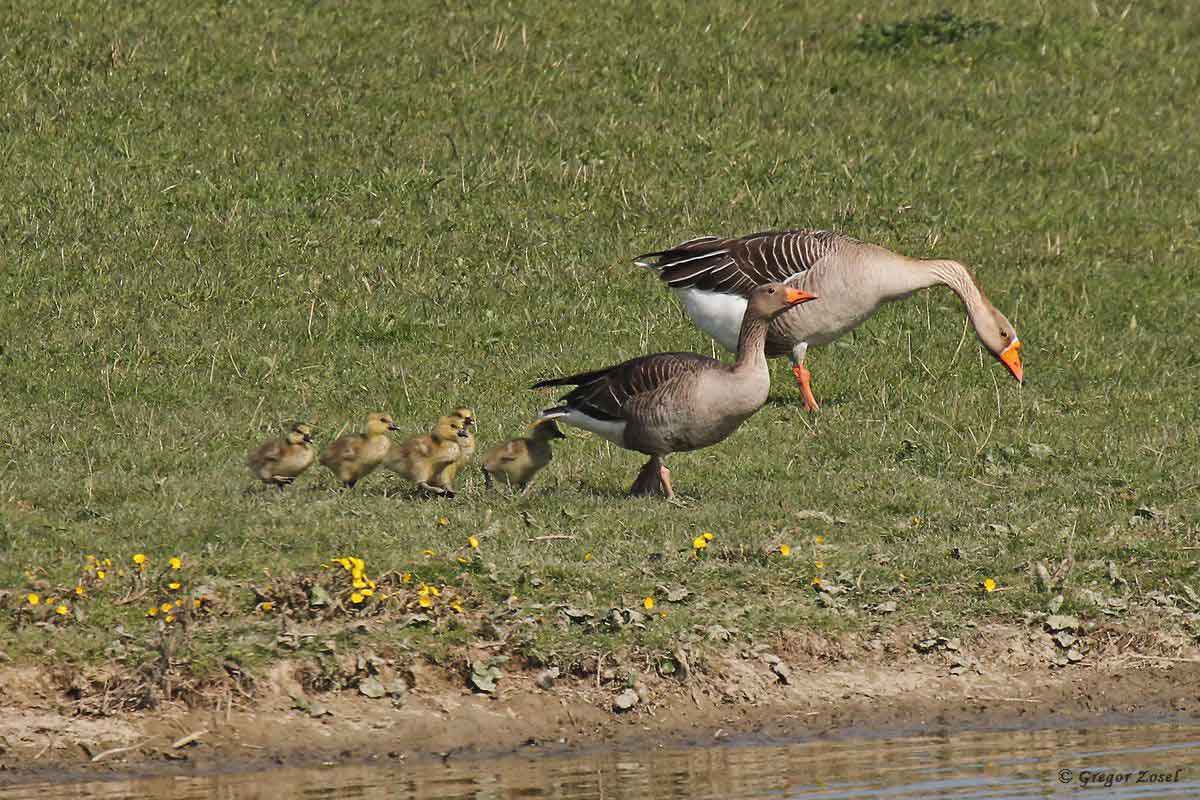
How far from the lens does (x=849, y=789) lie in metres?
8.19

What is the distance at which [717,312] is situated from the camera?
592 inches

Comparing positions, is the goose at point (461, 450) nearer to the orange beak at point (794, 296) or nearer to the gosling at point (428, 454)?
the gosling at point (428, 454)

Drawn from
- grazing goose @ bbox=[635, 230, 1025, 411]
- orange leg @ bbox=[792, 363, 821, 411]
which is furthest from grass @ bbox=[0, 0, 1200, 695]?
grazing goose @ bbox=[635, 230, 1025, 411]

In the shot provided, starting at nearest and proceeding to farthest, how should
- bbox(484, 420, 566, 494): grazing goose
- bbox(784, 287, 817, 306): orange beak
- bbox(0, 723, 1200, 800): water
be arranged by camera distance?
bbox(0, 723, 1200, 800): water → bbox(484, 420, 566, 494): grazing goose → bbox(784, 287, 817, 306): orange beak

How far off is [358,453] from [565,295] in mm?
5779

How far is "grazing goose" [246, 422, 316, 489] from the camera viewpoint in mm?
11156

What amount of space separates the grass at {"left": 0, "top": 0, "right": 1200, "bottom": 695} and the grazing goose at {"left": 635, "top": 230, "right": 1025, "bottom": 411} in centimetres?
47

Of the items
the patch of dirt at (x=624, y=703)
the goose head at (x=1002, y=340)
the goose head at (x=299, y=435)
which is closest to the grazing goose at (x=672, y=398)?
the goose head at (x=299, y=435)

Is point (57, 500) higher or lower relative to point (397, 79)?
lower

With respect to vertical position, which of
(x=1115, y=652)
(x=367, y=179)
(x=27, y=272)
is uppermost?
(x=367, y=179)

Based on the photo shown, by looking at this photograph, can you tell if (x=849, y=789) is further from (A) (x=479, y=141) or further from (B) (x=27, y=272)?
(A) (x=479, y=141)

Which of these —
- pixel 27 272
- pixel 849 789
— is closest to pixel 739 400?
pixel 849 789

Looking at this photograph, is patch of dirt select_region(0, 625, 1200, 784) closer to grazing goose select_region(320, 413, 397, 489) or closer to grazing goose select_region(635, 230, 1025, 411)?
grazing goose select_region(320, 413, 397, 489)

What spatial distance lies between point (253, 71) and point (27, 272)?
5422 mm
